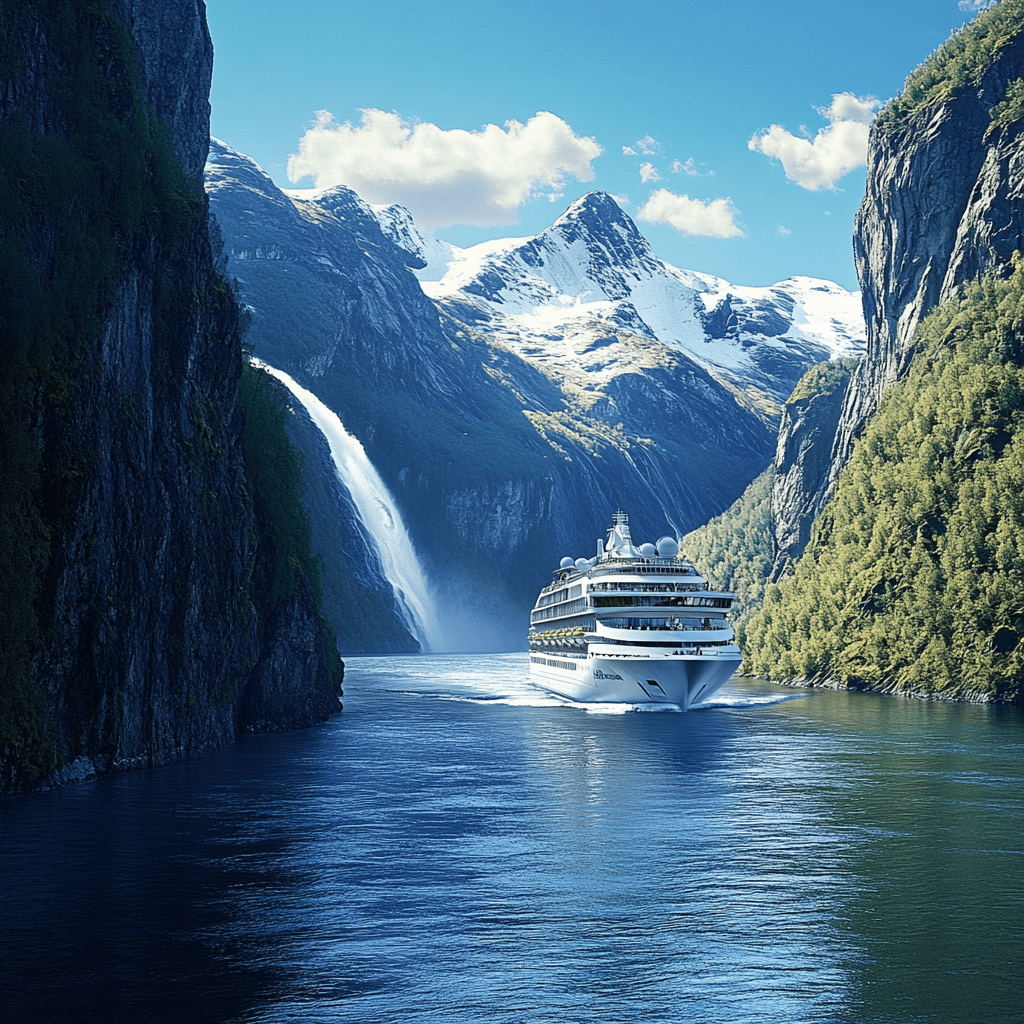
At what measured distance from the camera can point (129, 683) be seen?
64375mm

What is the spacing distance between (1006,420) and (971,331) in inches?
1033

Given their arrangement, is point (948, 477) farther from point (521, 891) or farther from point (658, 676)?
point (521, 891)

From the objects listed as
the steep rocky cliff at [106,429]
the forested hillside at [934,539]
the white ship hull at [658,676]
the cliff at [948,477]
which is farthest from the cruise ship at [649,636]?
the steep rocky cliff at [106,429]

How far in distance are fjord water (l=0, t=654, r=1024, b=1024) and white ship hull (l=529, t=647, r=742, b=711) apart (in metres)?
34.5

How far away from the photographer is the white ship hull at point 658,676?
110500 millimetres

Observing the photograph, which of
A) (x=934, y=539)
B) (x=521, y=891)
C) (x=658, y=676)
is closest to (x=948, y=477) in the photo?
(x=934, y=539)

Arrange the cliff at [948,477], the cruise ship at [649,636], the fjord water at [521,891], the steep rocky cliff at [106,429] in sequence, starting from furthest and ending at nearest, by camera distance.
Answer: the cliff at [948,477] → the cruise ship at [649,636] → the steep rocky cliff at [106,429] → the fjord water at [521,891]

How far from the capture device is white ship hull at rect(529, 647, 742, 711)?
110 meters

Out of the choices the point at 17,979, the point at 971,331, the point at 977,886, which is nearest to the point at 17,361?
the point at 17,979

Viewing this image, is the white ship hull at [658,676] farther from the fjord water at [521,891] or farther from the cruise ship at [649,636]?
the fjord water at [521,891]

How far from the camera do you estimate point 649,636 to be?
111312mm

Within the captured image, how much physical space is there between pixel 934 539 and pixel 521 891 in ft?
404

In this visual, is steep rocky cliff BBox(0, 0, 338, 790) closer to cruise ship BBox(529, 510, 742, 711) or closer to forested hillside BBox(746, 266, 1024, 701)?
cruise ship BBox(529, 510, 742, 711)

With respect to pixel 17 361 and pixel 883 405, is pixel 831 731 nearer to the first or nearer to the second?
pixel 17 361
